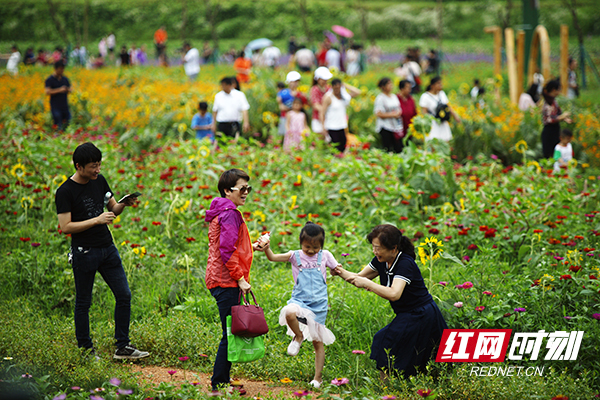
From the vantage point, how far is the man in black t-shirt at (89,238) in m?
3.88

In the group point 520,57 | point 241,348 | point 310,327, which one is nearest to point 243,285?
point 241,348

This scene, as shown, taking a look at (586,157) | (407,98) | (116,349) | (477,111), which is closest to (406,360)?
(116,349)

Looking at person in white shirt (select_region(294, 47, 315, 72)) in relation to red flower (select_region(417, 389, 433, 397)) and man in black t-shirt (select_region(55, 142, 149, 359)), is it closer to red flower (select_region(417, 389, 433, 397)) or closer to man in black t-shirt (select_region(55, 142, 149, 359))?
man in black t-shirt (select_region(55, 142, 149, 359))

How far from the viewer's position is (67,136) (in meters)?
8.59

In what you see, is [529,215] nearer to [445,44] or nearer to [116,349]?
[116,349]

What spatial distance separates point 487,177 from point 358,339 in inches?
174

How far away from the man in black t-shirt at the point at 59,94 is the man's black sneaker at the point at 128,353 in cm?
739

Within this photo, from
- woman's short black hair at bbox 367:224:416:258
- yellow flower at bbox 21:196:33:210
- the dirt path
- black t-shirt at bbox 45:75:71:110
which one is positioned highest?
black t-shirt at bbox 45:75:71:110

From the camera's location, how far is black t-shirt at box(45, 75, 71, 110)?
34.5 feet

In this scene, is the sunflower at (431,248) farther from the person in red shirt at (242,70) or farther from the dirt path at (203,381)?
the person in red shirt at (242,70)

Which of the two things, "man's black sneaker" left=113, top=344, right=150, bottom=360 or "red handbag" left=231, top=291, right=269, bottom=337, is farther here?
"man's black sneaker" left=113, top=344, right=150, bottom=360

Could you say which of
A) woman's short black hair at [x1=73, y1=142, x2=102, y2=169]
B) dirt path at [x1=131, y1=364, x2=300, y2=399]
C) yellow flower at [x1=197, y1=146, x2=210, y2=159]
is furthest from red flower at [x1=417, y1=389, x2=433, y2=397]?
yellow flower at [x1=197, y1=146, x2=210, y2=159]

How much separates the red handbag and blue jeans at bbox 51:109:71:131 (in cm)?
848

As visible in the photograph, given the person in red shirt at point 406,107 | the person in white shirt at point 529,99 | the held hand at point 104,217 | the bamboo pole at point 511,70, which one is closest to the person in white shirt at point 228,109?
the person in red shirt at point 406,107
